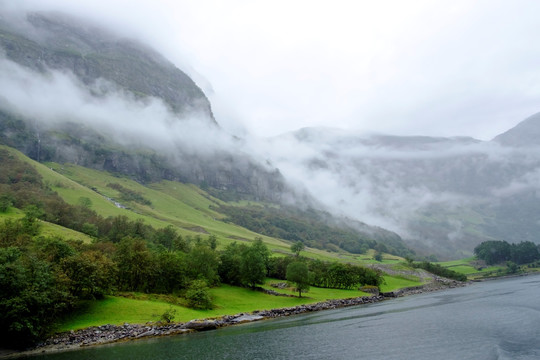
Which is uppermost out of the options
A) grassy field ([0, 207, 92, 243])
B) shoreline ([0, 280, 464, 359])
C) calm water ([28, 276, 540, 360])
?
grassy field ([0, 207, 92, 243])

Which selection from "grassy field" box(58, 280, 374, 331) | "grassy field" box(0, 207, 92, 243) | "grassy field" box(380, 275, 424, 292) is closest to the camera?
"grassy field" box(58, 280, 374, 331)

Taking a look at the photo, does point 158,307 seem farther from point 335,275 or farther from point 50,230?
point 335,275

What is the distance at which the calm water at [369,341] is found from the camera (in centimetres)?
4403

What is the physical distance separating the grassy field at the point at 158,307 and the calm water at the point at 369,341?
13448 mm

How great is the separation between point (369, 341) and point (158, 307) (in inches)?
1996

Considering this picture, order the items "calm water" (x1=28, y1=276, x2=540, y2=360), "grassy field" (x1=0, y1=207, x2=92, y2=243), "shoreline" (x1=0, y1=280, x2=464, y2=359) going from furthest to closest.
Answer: "grassy field" (x1=0, y1=207, x2=92, y2=243) < "shoreline" (x1=0, y1=280, x2=464, y2=359) < "calm water" (x1=28, y1=276, x2=540, y2=360)

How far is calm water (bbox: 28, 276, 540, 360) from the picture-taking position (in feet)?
144

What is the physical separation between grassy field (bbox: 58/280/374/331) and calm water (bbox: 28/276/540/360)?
13.4m

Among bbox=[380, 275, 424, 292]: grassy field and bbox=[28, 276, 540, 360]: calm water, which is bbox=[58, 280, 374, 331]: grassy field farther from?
bbox=[380, 275, 424, 292]: grassy field

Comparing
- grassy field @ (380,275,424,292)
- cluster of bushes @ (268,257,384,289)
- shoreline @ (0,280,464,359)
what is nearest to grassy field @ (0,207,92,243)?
shoreline @ (0,280,464,359)

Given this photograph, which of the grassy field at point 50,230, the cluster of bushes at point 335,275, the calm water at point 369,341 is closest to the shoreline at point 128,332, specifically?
the calm water at point 369,341

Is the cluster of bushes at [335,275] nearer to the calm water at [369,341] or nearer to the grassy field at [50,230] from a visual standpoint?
the calm water at [369,341]

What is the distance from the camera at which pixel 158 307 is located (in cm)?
8025

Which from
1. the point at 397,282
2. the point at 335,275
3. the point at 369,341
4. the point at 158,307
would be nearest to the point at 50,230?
the point at 158,307
